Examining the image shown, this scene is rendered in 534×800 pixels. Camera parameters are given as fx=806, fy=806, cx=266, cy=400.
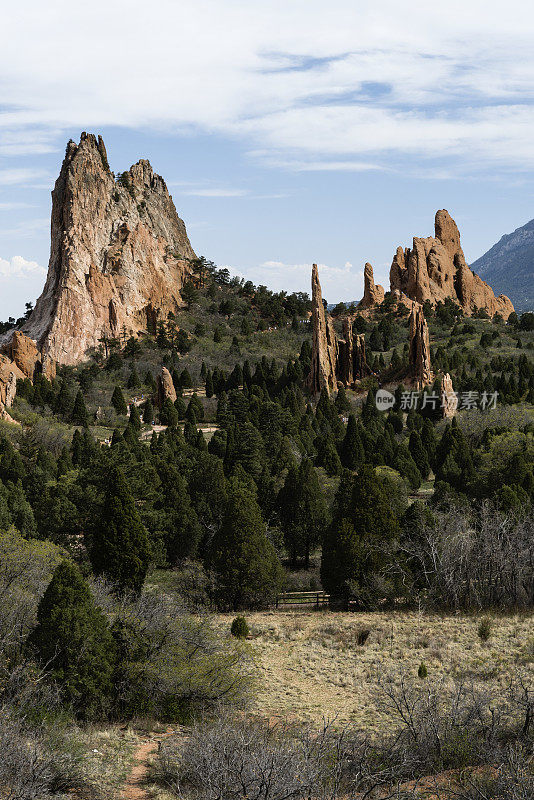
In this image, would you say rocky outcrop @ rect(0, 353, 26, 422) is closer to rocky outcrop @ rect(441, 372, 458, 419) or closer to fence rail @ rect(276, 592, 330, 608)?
fence rail @ rect(276, 592, 330, 608)

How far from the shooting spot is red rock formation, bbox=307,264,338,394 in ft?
285

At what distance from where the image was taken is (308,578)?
4091 cm

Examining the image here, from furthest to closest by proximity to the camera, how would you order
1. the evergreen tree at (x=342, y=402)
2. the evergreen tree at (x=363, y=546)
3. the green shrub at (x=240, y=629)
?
the evergreen tree at (x=342, y=402), the evergreen tree at (x=363, y=546), the green shrub at (x=240, y=629)

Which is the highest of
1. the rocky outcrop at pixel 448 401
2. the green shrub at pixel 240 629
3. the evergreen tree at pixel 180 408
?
the evergreen tree at pixel 180 408

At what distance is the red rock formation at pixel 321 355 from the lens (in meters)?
86.8

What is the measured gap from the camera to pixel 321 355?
285ft

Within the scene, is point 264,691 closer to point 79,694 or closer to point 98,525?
point 79,694

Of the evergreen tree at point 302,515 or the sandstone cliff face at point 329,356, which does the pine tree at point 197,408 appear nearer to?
the sandstone cliff face at point 329,356

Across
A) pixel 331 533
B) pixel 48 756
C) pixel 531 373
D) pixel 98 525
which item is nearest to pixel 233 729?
pixel 48 756

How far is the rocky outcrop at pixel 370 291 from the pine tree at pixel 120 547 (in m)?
100

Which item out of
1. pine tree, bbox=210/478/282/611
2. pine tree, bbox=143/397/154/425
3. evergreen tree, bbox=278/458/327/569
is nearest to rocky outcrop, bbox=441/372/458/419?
pine tree, bbox=143/397/154/425

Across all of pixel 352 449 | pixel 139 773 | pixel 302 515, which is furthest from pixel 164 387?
pixel 139 773

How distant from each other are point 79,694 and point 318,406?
195 feet

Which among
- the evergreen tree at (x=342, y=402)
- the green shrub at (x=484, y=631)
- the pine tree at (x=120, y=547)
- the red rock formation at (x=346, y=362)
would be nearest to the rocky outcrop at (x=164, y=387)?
the evergreen tree at (x=342, y=402)
